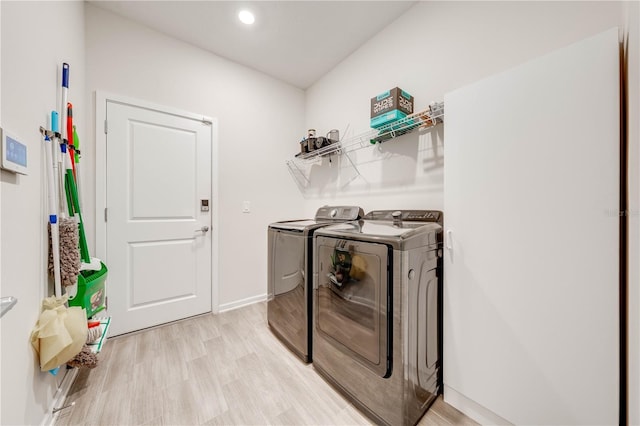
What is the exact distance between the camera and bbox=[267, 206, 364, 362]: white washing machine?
66.6 inches

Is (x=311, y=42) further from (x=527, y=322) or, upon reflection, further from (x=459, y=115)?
(x=527, y=322)

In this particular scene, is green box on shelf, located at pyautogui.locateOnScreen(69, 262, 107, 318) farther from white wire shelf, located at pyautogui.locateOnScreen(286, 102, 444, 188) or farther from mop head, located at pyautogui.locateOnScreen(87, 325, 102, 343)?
white wire shelf, located at pyautogui.locateOnScreen(286, 102, 444, 188)

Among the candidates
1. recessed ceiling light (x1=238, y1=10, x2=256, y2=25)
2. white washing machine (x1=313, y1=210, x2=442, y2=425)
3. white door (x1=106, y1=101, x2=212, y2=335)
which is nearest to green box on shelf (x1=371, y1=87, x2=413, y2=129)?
white washing machine (x1=313, y1=210, x2=442, y2=425)

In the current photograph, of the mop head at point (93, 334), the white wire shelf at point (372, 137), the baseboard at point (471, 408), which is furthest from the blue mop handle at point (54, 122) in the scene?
the baseboard at point (471, 408)

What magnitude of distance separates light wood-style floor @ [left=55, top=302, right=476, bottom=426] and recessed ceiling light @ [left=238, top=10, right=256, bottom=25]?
2809mm

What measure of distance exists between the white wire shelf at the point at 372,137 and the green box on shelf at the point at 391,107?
56mm

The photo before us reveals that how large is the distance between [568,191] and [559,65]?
53 centimetres

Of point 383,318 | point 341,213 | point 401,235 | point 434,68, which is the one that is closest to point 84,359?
point 383,318

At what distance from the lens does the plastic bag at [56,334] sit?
1059mm

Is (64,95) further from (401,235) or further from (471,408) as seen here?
(471,408)

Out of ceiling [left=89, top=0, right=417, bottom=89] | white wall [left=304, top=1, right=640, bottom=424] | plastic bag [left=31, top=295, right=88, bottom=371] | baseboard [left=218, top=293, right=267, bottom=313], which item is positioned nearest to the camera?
white wall [left=304, top=1, right=640, bottom=424]

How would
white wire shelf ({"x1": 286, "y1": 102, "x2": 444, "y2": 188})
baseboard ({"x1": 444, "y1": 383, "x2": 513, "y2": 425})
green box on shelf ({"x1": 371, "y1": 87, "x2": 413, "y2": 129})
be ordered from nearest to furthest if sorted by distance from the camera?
baseboard ({"x1": 444, "y1": 383, "x2": 513, "y2": 425}), white wire shelf ({"x1": 286, "y1": 102, "x2": 444, "y2": 188}), green box on shelf ({"x1": 371, "y1": 87, "x2": 413, "y2": 129})

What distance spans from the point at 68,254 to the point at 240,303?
1666 millimetres

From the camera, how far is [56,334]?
108cm
